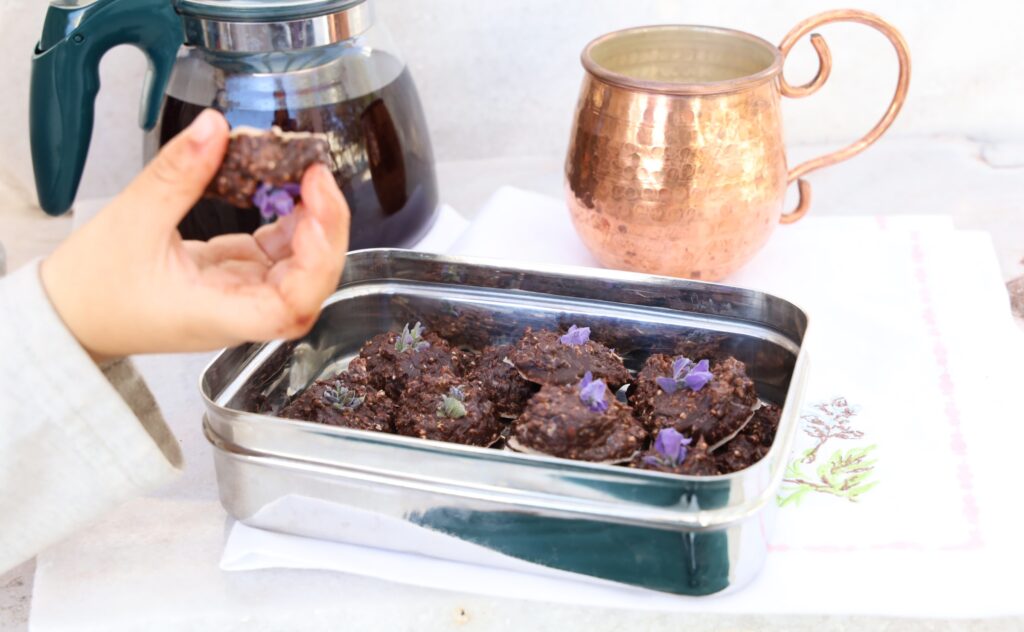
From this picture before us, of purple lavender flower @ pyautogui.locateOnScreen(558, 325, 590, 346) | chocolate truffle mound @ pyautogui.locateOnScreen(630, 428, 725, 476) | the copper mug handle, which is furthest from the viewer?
the copper mug handle

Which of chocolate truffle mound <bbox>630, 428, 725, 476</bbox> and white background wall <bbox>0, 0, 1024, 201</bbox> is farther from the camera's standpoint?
white background wall <bbox>0, 0, 1024, 201</bbox>

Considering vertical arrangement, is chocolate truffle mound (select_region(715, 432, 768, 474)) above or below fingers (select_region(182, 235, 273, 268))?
below

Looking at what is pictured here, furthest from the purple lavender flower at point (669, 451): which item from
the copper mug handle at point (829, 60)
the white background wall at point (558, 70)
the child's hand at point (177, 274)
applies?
the white background wall at point (558, 70)

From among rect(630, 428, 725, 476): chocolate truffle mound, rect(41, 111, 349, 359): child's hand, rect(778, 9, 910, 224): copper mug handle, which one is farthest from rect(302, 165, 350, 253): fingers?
rect(778, 9, 910, 224): copper mug handle

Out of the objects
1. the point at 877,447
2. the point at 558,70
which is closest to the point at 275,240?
the point at 877,447

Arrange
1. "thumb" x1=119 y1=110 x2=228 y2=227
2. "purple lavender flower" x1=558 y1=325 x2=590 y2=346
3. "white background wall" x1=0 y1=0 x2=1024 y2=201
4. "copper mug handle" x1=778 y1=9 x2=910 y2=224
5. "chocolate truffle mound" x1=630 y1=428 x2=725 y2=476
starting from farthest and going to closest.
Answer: "white background wall" x1=0 y1=0 x2=1024 y2=201 < "copper mug handle" x1=778 y1=9 x2=910 y2=224 < "purple lavender flower" x1=558 y1=325 x2=590 y2=346 < "chocolate truffle mound" x1=630 y1=428 x2=725 y2=476 < "thumb" x1=119 y1=110 x2=228 y2=227

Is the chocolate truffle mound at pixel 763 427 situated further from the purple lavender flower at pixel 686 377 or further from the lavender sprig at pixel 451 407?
the lavender sprig at pixel 451 407

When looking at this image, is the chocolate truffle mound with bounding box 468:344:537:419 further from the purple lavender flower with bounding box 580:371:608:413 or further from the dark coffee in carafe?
the dark coffee in carafe
